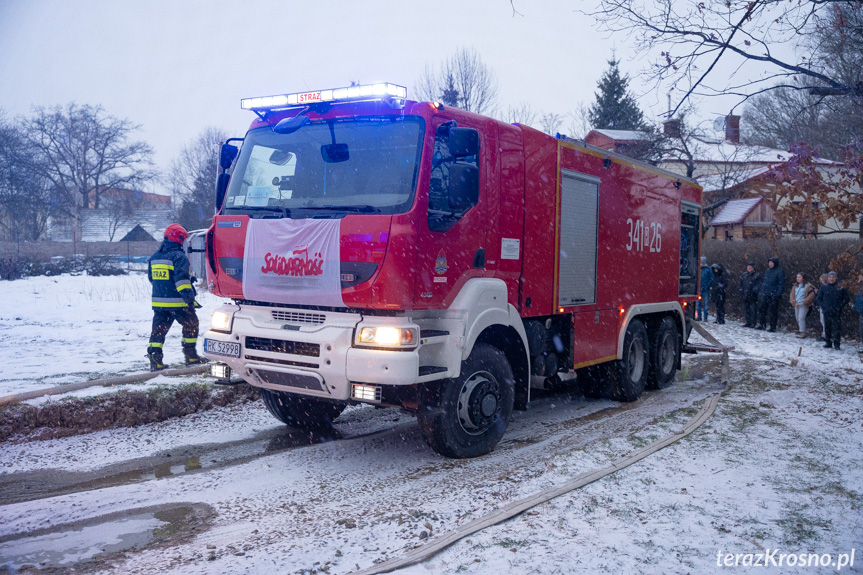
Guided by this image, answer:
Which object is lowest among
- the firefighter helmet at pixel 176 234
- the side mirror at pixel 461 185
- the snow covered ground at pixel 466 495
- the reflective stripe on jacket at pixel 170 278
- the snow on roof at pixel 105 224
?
the snow covered ground at pixel 466 495

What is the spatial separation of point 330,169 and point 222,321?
1.64 metres

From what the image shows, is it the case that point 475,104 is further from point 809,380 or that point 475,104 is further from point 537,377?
point 537,377

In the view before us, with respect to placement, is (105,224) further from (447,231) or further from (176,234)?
(447,231)

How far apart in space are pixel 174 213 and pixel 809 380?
54081mm

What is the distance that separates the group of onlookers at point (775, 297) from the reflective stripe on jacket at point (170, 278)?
9973 millimetres

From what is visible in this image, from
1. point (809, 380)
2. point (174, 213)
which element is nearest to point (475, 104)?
point (809, 380)

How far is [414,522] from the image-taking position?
165 inches

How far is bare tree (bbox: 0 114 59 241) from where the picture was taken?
31.8 m

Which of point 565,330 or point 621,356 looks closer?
point 565,330

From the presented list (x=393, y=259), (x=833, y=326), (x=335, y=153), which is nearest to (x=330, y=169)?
(x=335, y=153)

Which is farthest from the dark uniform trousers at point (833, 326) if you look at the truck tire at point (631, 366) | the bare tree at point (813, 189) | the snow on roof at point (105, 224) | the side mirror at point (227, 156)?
the snow on roof at point (105, 224)

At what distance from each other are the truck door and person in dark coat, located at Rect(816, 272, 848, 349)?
37.5 feet

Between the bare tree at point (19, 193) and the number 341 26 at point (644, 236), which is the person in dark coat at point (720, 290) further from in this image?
the bare tree at point (19, 193)

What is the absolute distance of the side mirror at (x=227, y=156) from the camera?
6141mm
